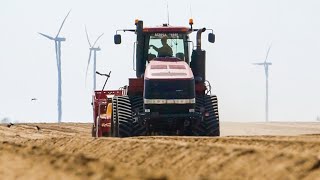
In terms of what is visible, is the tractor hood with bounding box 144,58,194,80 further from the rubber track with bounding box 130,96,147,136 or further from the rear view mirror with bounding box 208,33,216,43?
the rear view mirror with bounding box 208,33,216,43

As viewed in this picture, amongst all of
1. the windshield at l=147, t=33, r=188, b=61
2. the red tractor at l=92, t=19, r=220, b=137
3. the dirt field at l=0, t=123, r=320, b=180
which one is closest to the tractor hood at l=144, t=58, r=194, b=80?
the red tractor at l=92, t=19, r=220, b=137

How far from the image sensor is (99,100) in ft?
73.6

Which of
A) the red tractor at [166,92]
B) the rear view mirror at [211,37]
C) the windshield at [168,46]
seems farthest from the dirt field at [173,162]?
the windshield at [168,46]

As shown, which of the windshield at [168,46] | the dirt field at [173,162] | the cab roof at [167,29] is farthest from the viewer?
the windshield at [168,46]

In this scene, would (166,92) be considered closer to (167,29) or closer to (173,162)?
(167,29)

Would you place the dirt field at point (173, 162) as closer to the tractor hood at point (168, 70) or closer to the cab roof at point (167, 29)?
the tractor hood at point (168, 70)

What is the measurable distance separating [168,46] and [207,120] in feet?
7.66

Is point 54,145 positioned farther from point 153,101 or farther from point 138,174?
point 138,174

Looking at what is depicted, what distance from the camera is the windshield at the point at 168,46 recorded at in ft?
62.7

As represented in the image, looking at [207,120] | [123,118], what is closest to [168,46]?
[207,120]

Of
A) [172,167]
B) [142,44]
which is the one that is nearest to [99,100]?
[142,44]

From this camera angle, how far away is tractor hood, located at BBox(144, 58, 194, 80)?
18.1 meters

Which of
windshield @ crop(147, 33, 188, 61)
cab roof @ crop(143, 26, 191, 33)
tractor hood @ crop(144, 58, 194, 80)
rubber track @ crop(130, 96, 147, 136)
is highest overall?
cab roof @ crop(143, 26, 191, 33)

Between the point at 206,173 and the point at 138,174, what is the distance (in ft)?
5.46
